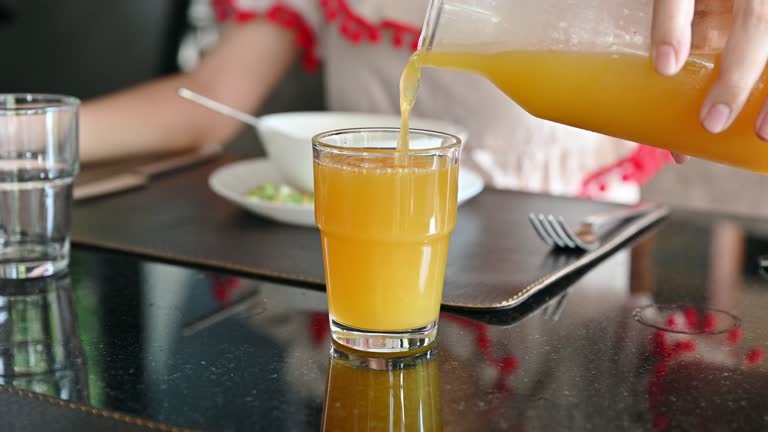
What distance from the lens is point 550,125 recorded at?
1515 millimetres

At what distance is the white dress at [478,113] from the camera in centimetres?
150

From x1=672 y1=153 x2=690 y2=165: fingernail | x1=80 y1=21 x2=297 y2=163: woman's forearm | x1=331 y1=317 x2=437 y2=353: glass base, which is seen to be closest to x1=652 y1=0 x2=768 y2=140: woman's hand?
x1=672 y1=153 x2=690 y2=165: fingernail

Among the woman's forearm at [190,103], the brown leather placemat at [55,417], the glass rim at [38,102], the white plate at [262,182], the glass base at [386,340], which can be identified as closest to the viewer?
the brown leather placemat at [55,417]

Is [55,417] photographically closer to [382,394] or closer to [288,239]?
[382,394]

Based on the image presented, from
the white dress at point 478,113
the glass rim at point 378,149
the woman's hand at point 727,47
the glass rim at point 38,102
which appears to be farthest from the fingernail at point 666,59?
the white dress at point 478,113

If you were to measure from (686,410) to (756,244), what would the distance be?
488 mm

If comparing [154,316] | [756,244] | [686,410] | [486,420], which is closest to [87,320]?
[154,316]

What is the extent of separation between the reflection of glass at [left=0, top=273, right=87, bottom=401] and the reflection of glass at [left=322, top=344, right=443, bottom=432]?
163mm

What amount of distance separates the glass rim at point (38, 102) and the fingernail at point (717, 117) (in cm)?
57

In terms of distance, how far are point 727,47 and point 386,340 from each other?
31 centimetres

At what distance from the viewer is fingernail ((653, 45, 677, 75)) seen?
57 cm

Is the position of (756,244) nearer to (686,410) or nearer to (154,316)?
(686,410)

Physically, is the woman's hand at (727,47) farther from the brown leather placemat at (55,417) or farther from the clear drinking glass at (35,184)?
the clear drinking glass at (35,184)

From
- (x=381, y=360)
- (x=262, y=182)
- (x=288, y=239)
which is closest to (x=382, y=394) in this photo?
(x=381, y=360)
